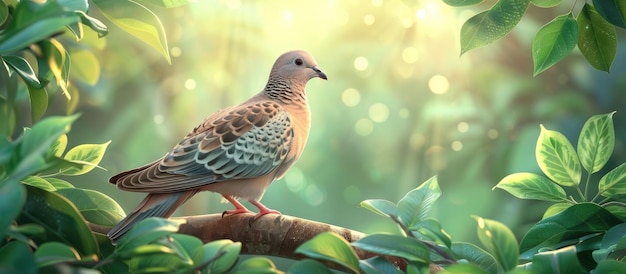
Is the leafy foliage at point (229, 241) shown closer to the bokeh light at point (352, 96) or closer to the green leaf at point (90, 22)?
the green leaf at point (90, 22)

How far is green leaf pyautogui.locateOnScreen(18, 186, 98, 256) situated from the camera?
500 millimetres

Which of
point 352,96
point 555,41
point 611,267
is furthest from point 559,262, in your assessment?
point 352,96

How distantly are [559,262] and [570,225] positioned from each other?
0.15 metres

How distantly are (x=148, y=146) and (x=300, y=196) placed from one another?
0.51 metres

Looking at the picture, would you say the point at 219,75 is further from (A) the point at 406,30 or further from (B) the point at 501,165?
(B) the point at 501,165

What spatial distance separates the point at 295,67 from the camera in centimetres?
104

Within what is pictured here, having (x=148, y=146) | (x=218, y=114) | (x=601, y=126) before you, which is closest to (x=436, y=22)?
(x=148, y=146)

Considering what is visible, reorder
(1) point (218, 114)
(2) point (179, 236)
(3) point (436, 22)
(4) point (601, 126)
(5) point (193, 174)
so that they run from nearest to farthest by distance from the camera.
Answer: (2) point (179, 236)
(4) point (601, 126)
(5) point (193, 174)
(1) point (218, 114)
(3) point (436, 22)

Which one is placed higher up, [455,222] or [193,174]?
[193,174]

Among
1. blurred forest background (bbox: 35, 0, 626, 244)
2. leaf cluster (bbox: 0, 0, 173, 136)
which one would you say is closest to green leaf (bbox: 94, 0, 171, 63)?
leaf cluster (bbox: 0, 0, 173, 136)

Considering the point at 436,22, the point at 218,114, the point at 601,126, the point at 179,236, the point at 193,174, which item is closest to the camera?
the point at 179,236

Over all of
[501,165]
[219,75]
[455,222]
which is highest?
[219,75]

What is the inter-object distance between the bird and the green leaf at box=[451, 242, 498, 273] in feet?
1.00

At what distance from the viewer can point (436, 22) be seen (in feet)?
7.30
